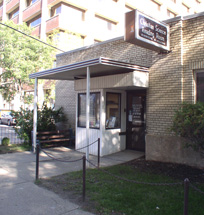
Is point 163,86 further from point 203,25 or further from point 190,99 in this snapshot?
point 203,25

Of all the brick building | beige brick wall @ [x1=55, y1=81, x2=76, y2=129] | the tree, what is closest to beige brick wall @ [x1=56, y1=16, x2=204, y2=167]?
the brick building

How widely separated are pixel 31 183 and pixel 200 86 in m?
5.53

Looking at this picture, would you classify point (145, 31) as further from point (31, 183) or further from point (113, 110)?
point (31, 183)

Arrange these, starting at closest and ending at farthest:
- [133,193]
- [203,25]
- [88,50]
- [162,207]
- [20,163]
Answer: [162,207]
[133,193]
[203,25]
[20,163]
[88,50]

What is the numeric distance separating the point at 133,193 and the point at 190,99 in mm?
3626

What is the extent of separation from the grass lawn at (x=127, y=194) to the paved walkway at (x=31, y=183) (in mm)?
343

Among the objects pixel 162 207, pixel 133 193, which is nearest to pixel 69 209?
pixel 133 193

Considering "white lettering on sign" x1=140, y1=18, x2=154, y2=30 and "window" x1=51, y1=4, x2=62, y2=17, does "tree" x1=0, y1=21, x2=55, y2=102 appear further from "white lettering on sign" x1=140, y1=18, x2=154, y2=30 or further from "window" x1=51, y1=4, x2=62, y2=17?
"white lettering on sign" x1=140, y1=18, x2=154, y2=30

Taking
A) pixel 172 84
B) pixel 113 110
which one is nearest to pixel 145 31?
pixel 172 84

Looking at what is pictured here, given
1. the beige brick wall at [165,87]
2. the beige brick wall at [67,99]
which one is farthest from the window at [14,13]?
the beige brick wall at [165,87]

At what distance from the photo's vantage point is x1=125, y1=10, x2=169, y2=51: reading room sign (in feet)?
21.3

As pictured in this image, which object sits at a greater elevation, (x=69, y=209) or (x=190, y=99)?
(x=190, y=99)

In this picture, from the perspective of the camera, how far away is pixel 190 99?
702 centimetres

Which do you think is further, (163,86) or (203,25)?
(163,86)
